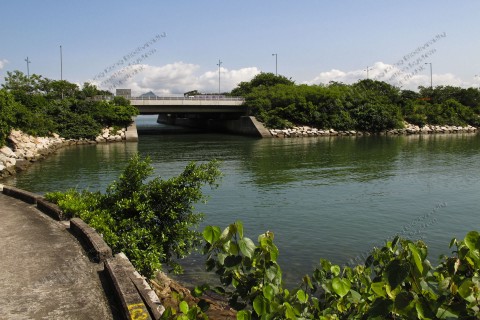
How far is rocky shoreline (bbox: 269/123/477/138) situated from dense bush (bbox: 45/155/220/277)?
50.3 metres

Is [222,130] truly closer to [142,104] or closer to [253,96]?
[253,96]

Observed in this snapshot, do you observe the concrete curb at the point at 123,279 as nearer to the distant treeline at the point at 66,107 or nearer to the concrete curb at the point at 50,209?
the concrete curb at the point at 50,209

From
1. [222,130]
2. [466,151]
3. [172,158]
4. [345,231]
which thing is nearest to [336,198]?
[345,231]

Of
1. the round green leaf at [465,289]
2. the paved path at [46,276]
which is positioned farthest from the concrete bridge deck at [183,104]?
the round green leaf at [465,289]

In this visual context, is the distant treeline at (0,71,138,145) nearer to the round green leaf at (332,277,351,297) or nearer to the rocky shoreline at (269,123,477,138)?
the rocky shoreline at (269,123,477,138)

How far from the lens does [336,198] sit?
64.7ft

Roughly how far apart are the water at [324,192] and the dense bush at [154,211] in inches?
50.1

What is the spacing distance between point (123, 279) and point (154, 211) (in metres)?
3.61

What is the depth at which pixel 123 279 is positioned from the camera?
6.81m

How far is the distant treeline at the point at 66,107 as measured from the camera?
164 ft

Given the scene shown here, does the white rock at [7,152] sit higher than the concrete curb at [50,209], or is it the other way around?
the white rock at [7,152]

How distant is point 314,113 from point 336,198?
157 ft

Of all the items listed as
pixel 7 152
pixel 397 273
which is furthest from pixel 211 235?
pixel 7 152

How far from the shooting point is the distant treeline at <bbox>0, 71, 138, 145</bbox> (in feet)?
164
